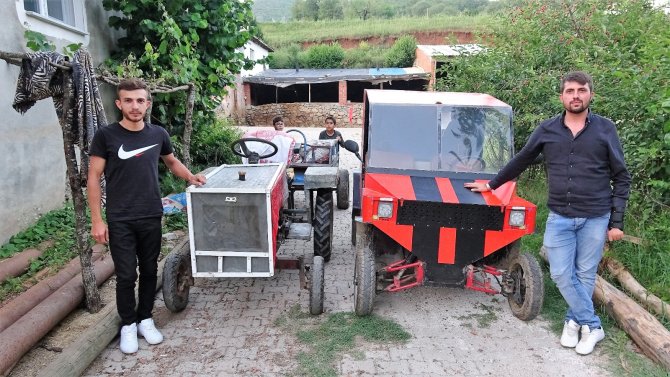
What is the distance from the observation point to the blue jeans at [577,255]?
3.69 meters

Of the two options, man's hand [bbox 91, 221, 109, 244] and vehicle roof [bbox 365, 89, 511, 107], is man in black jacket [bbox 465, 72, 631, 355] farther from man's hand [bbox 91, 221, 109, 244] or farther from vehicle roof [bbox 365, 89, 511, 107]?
man's hand [bbox 91, 221, 109, 244]

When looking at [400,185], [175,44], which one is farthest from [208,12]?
[400,185]

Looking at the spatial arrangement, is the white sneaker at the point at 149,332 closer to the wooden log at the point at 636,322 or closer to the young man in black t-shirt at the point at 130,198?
the young man in black t-shirt at the point at 130,198

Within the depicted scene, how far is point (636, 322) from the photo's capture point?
398cm

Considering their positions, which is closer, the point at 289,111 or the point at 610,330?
the point at 610,330

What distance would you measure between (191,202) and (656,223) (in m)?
4.54

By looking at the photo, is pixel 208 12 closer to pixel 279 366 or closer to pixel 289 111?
pixel 279 366

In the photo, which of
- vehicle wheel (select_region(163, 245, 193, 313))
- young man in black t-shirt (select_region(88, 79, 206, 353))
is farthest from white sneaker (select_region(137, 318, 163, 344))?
vehicle wheel (select_region(163, 245, 193, 313))

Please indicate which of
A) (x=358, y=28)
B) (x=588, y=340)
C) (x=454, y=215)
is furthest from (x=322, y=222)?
(x=358, y=28)

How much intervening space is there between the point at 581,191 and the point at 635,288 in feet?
5.18

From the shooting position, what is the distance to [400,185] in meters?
4.50

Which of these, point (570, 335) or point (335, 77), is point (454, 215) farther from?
point (335, 77)

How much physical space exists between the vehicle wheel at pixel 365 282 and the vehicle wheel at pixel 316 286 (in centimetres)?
32

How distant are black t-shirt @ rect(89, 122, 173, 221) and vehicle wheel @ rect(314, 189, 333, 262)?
213 centimetres
